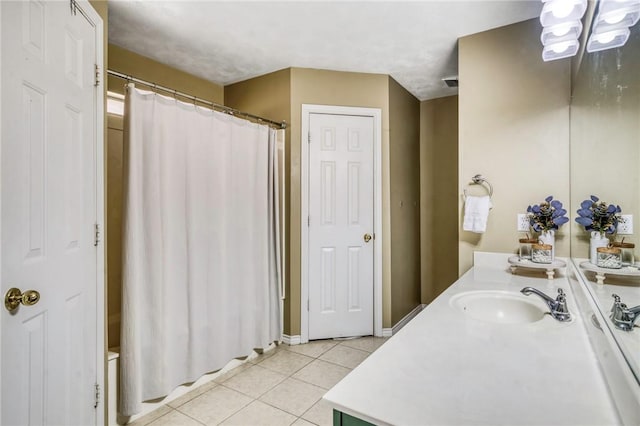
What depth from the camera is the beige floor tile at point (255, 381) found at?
88.4 inches

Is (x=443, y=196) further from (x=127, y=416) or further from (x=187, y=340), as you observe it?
(x=127, y=416)

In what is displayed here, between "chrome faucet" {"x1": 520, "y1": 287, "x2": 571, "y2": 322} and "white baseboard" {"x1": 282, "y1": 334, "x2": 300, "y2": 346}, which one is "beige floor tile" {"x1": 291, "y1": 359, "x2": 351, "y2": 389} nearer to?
"white baseboard" {"x1": 282, "y1": 334, "x2": 300, "y2": 346}

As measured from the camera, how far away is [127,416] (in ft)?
6.24

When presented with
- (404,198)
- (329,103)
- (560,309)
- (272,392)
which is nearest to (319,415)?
(272,392)

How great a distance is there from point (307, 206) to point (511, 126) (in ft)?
5.46

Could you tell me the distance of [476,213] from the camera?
2203mm

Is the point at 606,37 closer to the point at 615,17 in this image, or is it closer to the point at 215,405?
the point at 615,17

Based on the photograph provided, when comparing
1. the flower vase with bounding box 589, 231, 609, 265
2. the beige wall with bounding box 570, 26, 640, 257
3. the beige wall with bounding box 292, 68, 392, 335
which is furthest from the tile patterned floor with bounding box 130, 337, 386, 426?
the beige wall with bounding box 570, 26, 640, 257

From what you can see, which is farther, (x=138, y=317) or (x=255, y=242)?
(x=255, y=242)

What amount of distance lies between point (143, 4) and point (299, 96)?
133cm

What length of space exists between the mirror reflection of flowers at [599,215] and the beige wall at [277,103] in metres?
2.13

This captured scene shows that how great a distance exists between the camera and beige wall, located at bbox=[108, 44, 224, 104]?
2.59 metres
